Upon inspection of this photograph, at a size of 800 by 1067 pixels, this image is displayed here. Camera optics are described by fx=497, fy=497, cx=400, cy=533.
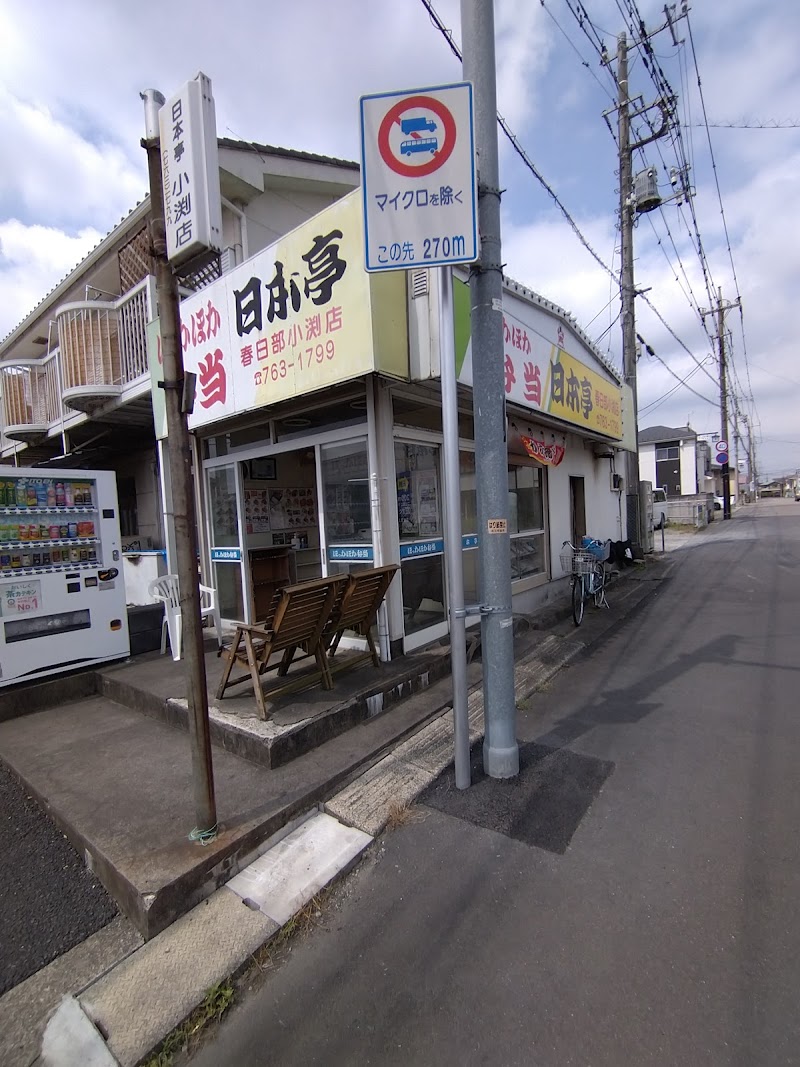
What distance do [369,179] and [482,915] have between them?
367 centimetres

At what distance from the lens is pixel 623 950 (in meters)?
1.94

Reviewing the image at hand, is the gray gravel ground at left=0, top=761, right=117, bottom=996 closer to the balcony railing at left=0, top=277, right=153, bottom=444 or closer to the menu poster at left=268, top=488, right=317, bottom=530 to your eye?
the menu poster at left=268, top=488, right=317, bottom=530

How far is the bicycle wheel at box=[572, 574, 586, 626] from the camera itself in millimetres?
7008

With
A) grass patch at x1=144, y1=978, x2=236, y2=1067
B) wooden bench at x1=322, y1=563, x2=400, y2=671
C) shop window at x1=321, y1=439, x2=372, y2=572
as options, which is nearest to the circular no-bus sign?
shop window at x1=321, y1=439, x2=372, y2=572

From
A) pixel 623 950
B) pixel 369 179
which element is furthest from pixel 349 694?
pixel 369 179

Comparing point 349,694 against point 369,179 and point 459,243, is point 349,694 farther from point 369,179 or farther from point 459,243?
point 369,179

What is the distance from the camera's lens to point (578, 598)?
7043 mm

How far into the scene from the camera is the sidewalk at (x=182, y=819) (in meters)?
1.92

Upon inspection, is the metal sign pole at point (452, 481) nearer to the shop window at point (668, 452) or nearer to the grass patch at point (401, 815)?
the grass patch at point (401, 815)

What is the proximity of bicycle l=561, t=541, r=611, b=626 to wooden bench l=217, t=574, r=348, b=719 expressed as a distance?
4.31 meters

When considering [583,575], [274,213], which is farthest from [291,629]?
[274,213]

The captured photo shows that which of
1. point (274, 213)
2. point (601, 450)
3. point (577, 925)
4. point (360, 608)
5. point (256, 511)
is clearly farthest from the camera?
point (601, 450)

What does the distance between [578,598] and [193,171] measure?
6.49 meters

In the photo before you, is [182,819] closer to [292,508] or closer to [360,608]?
[360,608]
